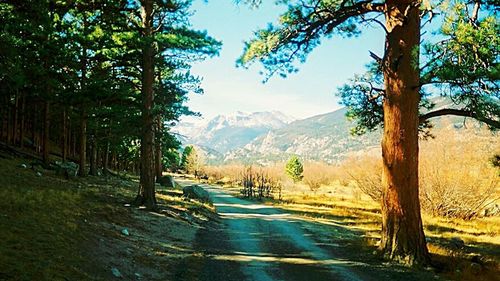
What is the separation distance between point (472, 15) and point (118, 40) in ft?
36.2

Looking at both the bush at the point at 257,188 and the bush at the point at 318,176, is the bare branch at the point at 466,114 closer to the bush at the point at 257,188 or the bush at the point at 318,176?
the bush at the point at 257,188

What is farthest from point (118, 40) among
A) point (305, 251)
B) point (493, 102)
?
point (493, 102)

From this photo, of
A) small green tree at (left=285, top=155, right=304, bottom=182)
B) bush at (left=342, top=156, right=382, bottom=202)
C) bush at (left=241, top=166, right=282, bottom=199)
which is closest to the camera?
bush at (left=342, top=156, right=382, bottom=202)

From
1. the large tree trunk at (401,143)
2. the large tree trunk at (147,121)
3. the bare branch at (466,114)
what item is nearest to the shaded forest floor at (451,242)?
the large tree trunk at (401,143)

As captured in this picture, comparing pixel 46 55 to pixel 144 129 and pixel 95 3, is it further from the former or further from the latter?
pixel 144 129

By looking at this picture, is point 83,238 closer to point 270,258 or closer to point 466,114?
point 270,258

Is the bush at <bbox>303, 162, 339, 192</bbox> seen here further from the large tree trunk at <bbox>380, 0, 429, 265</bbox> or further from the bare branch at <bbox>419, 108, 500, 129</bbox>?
the large tree trunk at <bbox>380, 0, 429, 265</bbox>

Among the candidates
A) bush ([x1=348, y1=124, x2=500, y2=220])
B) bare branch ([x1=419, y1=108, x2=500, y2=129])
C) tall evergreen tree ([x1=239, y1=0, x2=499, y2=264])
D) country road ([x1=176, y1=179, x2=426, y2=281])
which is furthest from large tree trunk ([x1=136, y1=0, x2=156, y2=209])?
bush ([x1=348, y1=124, x2=500, y2=220])

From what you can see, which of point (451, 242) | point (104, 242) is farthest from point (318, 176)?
point (104, 242)

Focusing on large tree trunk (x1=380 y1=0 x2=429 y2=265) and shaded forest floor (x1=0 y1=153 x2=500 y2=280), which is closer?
shaded forest floor (x1=0 y1=153 x2=500 y2=280)

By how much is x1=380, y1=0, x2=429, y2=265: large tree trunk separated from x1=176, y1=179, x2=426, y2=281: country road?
1.25 meters

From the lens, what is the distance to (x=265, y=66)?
10844 mm

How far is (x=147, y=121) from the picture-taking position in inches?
567

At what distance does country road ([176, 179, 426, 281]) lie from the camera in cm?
816
